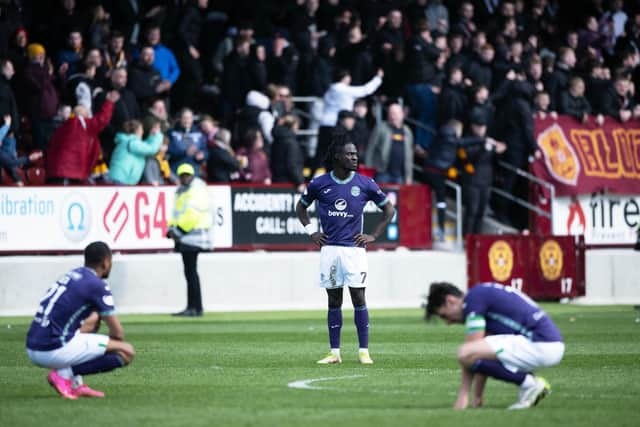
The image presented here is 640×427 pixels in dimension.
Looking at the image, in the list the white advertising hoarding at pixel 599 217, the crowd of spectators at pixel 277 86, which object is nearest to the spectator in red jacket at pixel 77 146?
the crowd of spectators at pixel 277 86

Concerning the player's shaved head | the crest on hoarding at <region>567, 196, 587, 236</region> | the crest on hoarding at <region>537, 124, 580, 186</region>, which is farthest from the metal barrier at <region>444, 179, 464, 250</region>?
the player's shaved head

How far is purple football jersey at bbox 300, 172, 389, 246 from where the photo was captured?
50.9 feet

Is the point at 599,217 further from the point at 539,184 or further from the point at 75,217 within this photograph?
the point at 75,217

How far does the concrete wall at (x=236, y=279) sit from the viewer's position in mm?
24391

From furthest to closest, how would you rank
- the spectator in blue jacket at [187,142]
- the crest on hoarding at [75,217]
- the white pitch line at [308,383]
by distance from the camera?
the spectator in blue jacket at [187,142], the crest on hoarding at [75,217], the white pitch line at [308,383]

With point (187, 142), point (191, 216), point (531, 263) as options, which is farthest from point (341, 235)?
point (531, 263)

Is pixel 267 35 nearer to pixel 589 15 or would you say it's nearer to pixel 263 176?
pixel 263 176

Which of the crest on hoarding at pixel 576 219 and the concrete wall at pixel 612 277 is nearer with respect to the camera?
the concrete wall at pixel 612 277

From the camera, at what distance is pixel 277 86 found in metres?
27.6

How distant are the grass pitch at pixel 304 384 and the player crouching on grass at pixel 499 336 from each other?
26cm

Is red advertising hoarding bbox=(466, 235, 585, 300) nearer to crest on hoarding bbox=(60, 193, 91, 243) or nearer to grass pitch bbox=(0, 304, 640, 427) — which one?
grass pitch bbox=(0, 304, 640, 427)

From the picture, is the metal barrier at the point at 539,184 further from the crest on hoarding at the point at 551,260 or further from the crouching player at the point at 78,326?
the crouching player at the point at 78,326

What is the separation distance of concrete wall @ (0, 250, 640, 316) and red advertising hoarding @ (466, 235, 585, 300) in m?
0.47

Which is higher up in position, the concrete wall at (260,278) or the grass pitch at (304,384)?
the concrete wall at (260,278)
